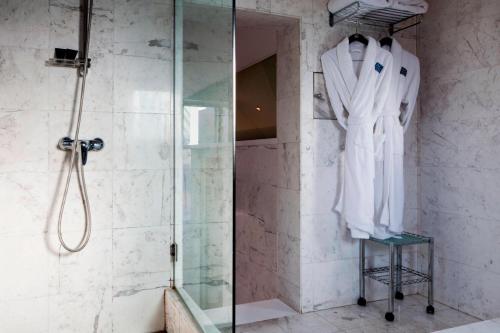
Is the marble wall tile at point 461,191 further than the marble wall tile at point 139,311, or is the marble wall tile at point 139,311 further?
the marble wall tile at point 461,191

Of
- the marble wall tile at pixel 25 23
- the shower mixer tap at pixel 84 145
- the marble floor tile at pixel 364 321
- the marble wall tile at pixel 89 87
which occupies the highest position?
the marble wall tile at pixel 25 23

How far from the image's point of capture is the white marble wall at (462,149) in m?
2.33

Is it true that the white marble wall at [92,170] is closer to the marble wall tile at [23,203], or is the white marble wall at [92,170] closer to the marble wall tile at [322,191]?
the marble wall tile at [23,203]

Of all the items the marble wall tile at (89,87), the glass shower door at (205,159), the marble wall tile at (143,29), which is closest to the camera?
the glass shower door at (205,159)

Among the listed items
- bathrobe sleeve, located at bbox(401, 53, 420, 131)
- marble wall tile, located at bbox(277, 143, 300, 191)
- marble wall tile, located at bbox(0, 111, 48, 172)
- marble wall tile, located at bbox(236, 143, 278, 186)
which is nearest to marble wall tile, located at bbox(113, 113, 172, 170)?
marble wall tile, located at bbox(0, 111, 48, 172)

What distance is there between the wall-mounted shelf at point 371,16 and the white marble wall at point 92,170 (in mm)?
1084

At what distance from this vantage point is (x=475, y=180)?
7.97 ft

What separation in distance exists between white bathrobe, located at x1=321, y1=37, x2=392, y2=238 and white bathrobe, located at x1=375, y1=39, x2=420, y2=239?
0.10 metres

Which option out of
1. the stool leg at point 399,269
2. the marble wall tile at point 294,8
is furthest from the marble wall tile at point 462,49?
the stool leg at point 399,269

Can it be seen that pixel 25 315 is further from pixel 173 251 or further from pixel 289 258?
pixel 289 258

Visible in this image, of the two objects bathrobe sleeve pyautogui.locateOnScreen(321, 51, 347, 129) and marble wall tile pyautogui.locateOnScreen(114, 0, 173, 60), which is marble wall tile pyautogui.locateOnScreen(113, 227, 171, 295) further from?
bathrobe sleeve pyautogui.locateOnScreen(321, 51, 347, 129)

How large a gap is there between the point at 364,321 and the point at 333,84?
1.48 metres

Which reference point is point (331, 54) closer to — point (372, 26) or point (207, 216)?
point (372, 26)

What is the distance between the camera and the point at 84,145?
2.07 m
